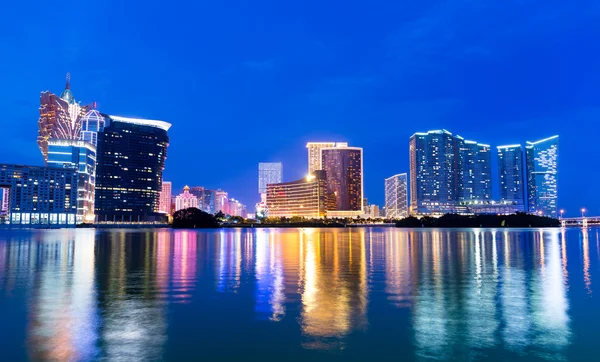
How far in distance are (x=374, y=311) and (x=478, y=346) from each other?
4.73m

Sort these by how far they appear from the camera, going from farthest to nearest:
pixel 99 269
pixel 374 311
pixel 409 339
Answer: pixel 99 269 → pixel 374 311 → pixel 409 339

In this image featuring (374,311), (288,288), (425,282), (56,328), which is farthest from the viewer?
(425,282)

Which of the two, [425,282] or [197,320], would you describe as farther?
[425,282]

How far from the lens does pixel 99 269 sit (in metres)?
28.9

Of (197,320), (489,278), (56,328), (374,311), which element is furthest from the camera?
(489,278)

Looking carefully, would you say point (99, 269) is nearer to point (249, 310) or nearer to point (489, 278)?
point (249, 310)

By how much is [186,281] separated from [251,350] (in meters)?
13.1

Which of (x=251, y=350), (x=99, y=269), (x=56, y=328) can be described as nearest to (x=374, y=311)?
(x=251, y=350)

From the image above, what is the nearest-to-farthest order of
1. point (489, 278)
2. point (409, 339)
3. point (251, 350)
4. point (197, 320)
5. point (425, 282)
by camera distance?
point (251, 350)
point (409, 339)
point (197, 320)
point (425, 282)
point (489, 278)

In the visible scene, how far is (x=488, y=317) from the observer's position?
1479 cm

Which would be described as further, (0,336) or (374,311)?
(374,311)

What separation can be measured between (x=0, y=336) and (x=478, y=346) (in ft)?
43.9

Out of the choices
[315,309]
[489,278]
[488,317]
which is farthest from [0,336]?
[489,278]

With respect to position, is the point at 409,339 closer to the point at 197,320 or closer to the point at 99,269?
the point at 197,320
